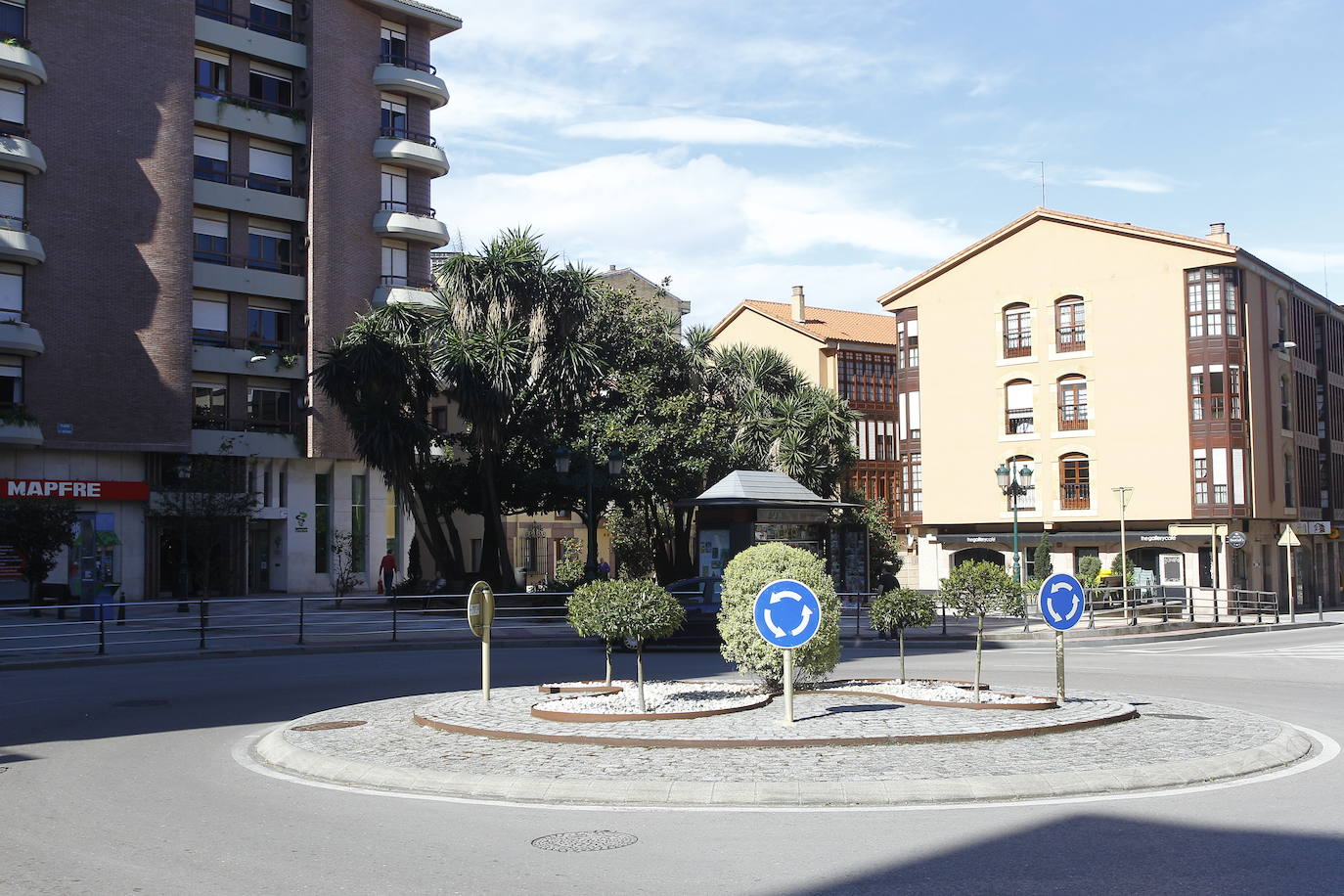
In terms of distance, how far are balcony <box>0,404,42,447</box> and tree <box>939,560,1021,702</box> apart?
33423 mm

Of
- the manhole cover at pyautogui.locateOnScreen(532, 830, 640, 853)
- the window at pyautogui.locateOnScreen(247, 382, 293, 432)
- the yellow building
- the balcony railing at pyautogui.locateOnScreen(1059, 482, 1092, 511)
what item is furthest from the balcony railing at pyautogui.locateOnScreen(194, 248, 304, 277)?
the manhole cover at pyautogui.locateOnScreen(532, 830, 640, 853)

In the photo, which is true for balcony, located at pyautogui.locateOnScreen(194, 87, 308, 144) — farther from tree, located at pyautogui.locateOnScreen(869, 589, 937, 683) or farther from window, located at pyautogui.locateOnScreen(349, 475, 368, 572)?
tree, located at pyautogui.locateOnScreen(869, 589, 937, 683)

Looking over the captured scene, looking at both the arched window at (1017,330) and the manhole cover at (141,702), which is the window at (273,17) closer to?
the arched window at (1017,330)

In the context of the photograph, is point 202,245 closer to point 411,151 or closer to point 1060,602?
point 411,151

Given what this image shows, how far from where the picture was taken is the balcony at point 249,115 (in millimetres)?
45781

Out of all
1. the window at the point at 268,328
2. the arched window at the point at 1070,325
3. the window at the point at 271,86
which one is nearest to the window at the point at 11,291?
the window at the point at 268,328

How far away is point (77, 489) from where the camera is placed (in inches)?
1631

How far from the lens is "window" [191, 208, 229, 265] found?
4588 centimetres

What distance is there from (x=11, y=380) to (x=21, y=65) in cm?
987

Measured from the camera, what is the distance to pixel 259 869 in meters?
7.00

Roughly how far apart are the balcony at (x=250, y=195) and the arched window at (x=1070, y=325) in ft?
101

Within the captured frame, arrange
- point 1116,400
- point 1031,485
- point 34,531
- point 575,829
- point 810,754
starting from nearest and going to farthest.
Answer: point 575,829 → point 810,754 → point 34,531 → point 1116,400 → point 1031,485

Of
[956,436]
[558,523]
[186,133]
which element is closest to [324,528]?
[186,133]

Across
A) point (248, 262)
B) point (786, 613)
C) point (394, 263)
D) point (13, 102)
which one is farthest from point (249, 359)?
point (786, 613)
